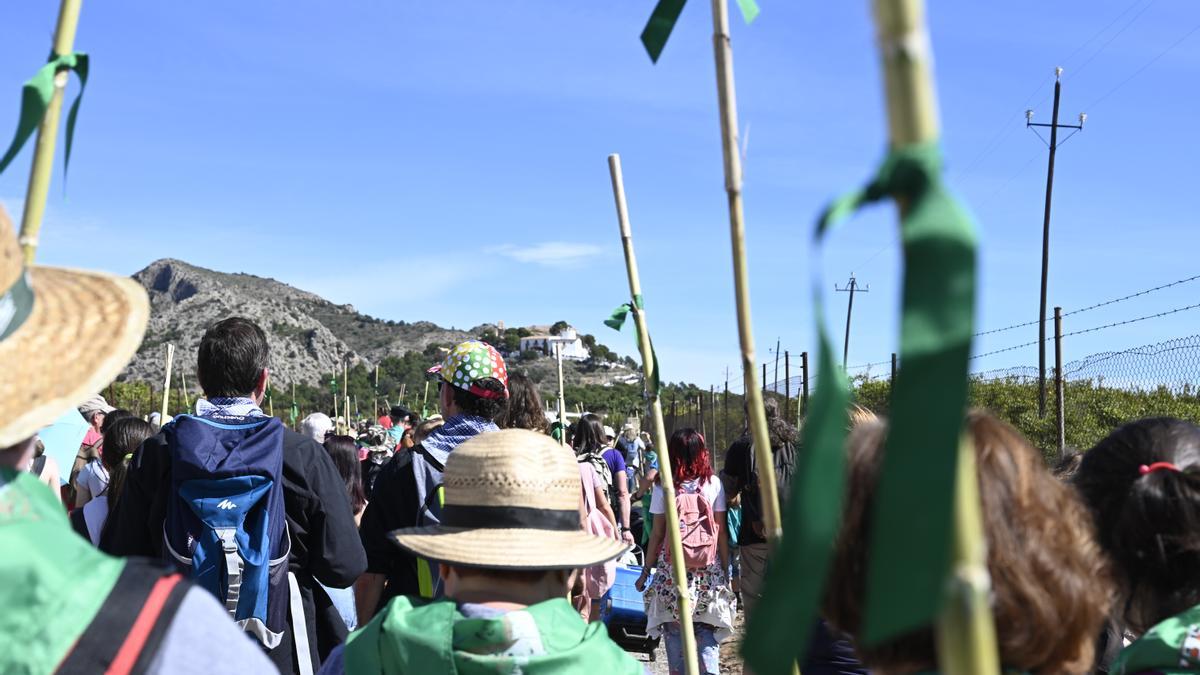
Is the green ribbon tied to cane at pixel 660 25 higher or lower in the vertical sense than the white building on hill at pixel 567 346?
lower

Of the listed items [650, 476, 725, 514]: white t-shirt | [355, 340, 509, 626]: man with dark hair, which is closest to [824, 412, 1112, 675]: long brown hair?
[355, 340, 509, 626]: man with dark hair

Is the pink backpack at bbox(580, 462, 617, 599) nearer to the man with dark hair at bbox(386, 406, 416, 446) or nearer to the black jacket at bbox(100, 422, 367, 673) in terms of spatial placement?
the black jacket at bbox(100, 422, 367, 673)

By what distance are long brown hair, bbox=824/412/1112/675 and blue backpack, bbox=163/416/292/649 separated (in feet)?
8.38

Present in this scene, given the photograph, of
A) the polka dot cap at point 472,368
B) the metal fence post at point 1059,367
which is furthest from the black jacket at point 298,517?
the metal fence post at point 1059,367

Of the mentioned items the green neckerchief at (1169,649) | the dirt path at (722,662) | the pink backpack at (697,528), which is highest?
the green neckerchief at (1169,649)

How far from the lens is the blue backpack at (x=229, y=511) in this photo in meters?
3.55

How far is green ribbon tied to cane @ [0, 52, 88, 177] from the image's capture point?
1.41 m

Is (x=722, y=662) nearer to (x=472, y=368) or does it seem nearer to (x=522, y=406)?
(x=522, y=406)

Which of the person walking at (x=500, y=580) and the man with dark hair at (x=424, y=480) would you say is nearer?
the person walking at (x=500, y=580)

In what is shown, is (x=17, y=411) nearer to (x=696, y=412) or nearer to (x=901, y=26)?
(x=901, y=26)

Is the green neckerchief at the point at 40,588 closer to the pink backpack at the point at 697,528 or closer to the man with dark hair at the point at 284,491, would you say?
the man with dark hair at the point at 284,491

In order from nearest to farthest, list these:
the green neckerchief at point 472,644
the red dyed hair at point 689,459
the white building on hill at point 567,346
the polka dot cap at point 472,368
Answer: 1. the green neckerchief at point 472,644
2. the polka dot cap at point 472,368
3. the red dyed hair at point 689,459
4. the white building on hill at point 567,346

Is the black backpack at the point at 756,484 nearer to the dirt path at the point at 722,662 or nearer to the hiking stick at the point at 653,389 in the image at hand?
the dirt path at the point at 722,662

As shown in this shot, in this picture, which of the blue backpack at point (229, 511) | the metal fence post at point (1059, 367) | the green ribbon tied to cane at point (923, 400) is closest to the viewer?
the green ribbon tied to cane at point (923, 400)
